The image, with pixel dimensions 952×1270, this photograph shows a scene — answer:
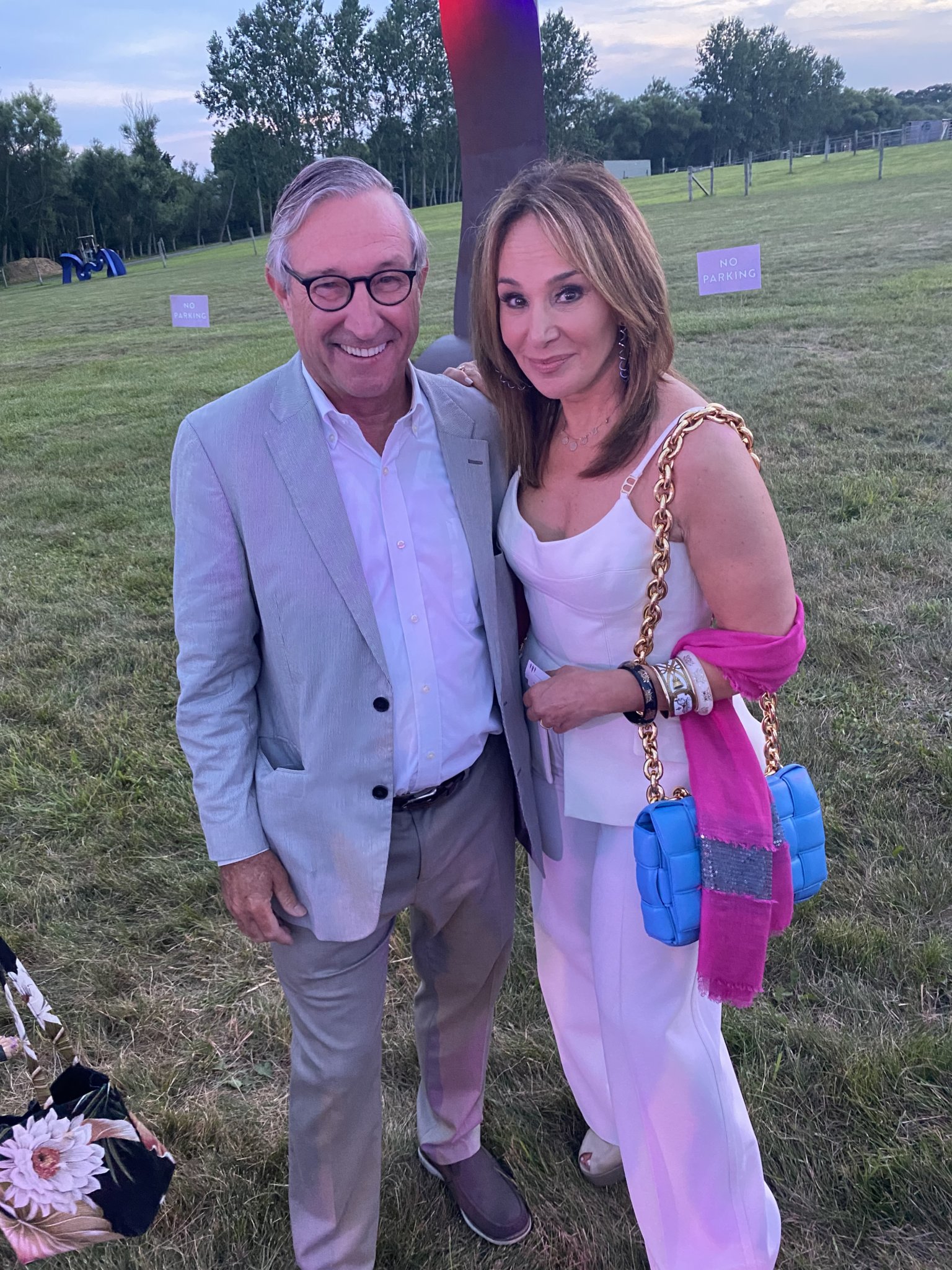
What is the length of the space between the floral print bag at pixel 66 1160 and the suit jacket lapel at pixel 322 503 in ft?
2.71

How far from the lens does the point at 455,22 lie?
11.3ft

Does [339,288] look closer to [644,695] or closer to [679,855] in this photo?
[644,695]

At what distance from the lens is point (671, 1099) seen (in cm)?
179

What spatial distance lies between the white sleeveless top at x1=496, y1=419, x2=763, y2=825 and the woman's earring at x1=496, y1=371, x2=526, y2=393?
7.0 inches

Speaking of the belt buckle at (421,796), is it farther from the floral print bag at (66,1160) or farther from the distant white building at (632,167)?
the distant white building at (632,167)

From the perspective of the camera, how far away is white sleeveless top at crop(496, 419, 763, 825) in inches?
66.7

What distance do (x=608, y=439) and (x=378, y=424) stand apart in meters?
0.44

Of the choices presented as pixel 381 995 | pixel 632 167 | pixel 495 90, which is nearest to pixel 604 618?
pixel 381 995

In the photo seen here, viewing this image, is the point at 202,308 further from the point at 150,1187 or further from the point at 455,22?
the point at 150,1187

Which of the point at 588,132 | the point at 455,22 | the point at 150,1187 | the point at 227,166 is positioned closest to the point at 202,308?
the point at 455,22

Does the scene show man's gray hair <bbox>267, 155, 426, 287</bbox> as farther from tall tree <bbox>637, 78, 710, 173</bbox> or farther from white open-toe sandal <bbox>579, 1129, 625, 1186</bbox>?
tall tree <bbox>637, 78, 710, 173</bbox>

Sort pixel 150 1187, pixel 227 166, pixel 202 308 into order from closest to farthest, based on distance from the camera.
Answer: pixel 150 1187, pixel 202 308, pixel 227 166

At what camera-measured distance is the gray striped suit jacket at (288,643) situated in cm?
159

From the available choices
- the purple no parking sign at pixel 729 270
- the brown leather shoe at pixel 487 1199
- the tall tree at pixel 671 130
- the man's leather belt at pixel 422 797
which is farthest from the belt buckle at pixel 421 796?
the tall tree at pixel 671 130
